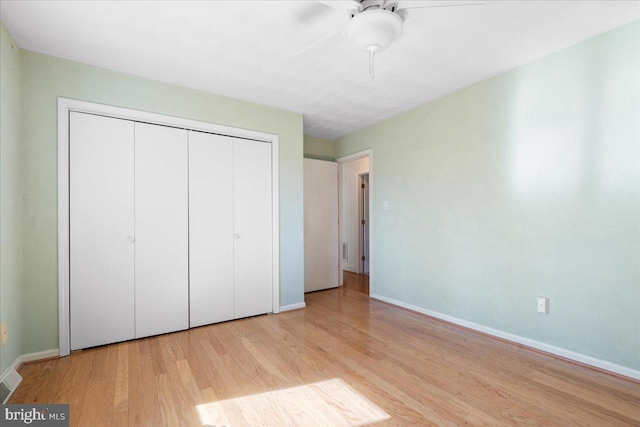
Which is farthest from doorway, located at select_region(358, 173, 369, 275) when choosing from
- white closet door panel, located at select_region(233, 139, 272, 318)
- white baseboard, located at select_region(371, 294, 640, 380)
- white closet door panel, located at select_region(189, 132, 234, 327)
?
white closet door panel, located at select_region(189, 132, 234, 327)

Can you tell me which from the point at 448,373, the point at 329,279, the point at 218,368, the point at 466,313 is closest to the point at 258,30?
the point at 218,368

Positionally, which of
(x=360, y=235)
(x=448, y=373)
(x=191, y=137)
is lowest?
(x=448, y=373)

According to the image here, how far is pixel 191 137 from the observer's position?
115 inches

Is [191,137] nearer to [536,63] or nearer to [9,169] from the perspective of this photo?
[9,169]

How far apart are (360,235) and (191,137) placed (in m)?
3.74

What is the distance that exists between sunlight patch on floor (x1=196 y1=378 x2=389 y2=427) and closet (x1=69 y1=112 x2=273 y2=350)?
1.37 meters

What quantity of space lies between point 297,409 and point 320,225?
2931mm

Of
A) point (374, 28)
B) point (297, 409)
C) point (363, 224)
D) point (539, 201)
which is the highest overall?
point (374, 28)

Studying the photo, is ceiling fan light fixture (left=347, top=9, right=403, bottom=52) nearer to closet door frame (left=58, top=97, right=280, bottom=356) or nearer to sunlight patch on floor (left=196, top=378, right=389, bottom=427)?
closet door frame (left=58, top=97, right=280, bottom=356)

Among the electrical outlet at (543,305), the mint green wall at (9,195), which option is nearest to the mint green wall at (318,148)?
the mint green wall at (9,195)

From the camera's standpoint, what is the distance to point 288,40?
214 cm

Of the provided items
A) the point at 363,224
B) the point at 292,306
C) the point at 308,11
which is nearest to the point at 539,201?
the point at 308,11

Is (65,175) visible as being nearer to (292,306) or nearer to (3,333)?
(3,333)

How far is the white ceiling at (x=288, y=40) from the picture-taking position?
5.95ft
